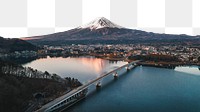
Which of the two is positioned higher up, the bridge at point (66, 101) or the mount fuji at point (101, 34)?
the mount fuji at point (101, 34)

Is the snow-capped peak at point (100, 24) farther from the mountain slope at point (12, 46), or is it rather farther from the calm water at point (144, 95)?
the calm water at point (144, 95)

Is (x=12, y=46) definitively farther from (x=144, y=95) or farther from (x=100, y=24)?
A: (x=100, y=24)

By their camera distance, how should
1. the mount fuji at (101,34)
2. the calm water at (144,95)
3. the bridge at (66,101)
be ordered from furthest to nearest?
1. the mount fuji at (101,34)
2. the calm water at (144,95)
3. the bridge at (66,101)

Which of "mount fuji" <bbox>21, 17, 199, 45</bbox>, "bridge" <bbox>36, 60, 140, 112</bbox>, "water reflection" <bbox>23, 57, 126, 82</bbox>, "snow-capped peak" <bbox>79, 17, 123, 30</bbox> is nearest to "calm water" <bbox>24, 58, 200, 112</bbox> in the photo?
"bridge" <bbox>36, 60, 140, 112</bbox>

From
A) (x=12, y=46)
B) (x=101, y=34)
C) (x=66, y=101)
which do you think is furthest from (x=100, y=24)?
(x=66, y=101)

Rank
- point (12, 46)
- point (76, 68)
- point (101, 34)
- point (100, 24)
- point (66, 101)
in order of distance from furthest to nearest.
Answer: point (100, 24) < point (101, 34) < point (12, 46) < point (76, 68) < point (66, 101)

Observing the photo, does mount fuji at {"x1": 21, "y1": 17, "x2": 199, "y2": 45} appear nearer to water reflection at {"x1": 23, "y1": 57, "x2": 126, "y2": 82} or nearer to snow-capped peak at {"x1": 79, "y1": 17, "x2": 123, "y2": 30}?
snow-capped peak at {"x1": 79, "y1": 17, "x2": 123, "y2": 30}

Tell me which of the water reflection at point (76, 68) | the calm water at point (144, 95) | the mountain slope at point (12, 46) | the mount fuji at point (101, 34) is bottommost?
the calm water at point (144, 95)

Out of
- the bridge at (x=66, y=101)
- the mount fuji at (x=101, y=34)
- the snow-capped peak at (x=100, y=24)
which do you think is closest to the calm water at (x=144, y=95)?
the bridge at (x=66, y=101)

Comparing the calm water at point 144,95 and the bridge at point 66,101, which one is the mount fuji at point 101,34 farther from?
the bridge at point 66,101

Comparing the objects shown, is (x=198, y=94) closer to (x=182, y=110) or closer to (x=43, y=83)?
(x=182, y=110)

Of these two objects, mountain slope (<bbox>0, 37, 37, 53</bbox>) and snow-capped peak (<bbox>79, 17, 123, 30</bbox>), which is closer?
mountain slope (<bbox>0, 37, 37, 53</bbox>)

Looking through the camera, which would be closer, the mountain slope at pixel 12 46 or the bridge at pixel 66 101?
the bridge at pixel 66 101

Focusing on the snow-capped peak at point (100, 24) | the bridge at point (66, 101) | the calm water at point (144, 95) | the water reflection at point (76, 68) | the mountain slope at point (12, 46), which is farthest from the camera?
the snow-capped peak at point (100, 24)
